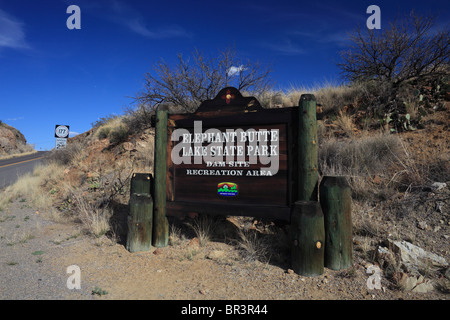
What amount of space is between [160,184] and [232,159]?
1242 millimetres

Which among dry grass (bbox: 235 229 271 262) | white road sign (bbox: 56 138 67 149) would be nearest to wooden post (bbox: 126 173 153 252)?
dry grass (bbox: 235 229 271 262)

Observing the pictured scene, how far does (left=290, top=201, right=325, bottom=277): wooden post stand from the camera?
356 cm

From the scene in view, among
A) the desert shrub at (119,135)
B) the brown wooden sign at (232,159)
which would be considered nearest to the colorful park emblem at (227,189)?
the brown wooden sign at (232,159)

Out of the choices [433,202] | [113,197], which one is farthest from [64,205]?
[433,202]

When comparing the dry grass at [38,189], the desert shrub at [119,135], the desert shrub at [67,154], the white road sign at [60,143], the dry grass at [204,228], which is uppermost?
the desert shrub at [119,135]

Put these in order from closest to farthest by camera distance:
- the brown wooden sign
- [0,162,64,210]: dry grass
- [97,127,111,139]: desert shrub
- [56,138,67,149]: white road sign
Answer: the brown wooden sign, [0,162,64,210]: dry grass, [56,138,67,149]: white road sign, [97,127,111,139]: desert shrub

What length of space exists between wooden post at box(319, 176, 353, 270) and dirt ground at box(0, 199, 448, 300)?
0.14 metres

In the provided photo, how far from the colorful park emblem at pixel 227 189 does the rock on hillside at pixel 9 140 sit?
3564 cm

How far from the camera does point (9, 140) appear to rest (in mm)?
34844

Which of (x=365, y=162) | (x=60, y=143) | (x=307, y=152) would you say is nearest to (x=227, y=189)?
(x=307, y=152)

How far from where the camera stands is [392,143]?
20.4ft

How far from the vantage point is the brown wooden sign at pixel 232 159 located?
13.2 feet

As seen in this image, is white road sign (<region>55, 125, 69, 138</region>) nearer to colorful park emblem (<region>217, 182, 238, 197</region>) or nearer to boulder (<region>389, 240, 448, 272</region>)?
colorful park emblem (<region>217, 182, 238, 197</region>)

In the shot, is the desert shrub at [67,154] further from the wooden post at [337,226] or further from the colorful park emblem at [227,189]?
the wooden post at [337,226]
